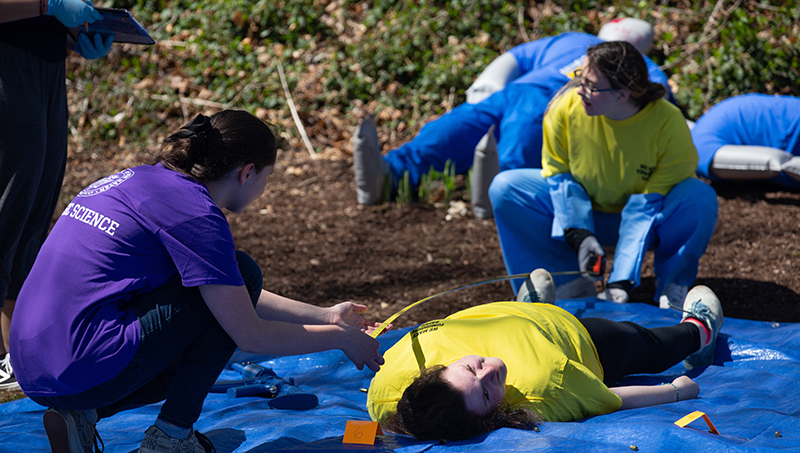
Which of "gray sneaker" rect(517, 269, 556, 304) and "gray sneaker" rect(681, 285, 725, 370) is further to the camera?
"gray sneaker" rect(517, 269, 556, 304)

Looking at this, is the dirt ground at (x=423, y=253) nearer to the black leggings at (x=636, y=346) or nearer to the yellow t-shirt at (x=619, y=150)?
the yellow t-shirt at (x=619, y=150)

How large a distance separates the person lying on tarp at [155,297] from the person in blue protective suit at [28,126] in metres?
0.89

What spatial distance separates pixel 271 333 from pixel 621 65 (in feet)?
6.44

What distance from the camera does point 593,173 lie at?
3129 mm

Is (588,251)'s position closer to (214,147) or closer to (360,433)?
(360,433)

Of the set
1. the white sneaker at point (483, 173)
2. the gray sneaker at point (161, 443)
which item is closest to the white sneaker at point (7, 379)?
the gray sneaker at point (161, 443)

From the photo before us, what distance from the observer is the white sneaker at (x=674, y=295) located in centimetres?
302

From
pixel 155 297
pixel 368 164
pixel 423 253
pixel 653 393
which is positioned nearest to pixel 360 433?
pixel 155 297

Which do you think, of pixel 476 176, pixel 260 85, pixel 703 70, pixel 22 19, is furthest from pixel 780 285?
pixel 260 85

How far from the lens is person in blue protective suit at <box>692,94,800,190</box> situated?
4184 mm

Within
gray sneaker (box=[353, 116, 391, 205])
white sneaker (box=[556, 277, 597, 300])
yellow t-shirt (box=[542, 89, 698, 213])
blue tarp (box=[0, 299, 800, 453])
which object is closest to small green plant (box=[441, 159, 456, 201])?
gray sneaker (box=[353, 116, 391, 205])

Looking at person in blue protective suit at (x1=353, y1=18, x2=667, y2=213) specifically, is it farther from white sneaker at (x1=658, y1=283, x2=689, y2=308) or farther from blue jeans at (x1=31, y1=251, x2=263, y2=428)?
blue jeans at (x1=31, y1=251, x2=263, y2=428)

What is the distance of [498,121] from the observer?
469 cm

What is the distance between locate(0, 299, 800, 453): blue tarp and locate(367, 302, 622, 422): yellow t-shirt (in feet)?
0.26
